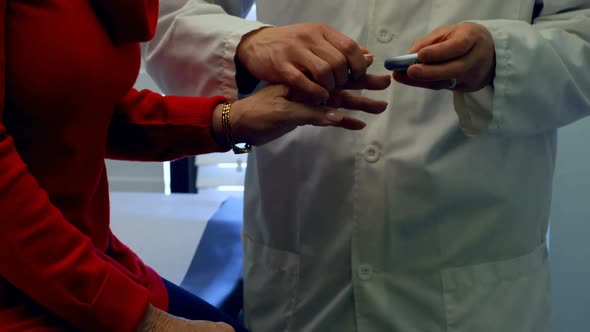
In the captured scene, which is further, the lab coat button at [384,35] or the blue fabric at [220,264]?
the blue fabric at [220,264]

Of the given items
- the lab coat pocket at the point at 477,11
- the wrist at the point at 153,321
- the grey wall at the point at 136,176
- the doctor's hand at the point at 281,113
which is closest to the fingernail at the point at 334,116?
the doctor's hand at the point at 281,113

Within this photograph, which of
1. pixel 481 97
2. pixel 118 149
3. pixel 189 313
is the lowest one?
pixel 189 313

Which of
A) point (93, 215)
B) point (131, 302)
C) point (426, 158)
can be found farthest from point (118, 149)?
point (426, 158)

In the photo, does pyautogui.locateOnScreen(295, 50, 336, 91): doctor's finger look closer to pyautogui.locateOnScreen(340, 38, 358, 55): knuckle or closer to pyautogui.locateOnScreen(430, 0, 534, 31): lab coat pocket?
pyautogui.locateOnScreen(340, 38, 358, 55): knuckle

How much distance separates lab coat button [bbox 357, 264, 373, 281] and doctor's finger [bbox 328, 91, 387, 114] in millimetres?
266

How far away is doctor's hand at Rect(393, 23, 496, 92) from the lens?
31.0 inches

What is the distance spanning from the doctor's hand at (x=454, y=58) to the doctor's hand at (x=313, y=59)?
0.07m

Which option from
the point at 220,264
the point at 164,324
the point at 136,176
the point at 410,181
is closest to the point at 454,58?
the point at 410,181

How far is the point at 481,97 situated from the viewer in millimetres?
888

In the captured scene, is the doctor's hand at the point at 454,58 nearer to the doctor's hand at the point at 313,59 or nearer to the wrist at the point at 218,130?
the doctor's hand at the point at 313,59

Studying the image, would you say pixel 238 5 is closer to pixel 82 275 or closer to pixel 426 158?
pixel 426 158

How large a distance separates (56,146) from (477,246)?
2.22 ft

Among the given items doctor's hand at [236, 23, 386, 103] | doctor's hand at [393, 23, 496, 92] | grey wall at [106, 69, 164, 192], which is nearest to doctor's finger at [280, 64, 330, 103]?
doctor's hand at [236, 23, 386, 103]

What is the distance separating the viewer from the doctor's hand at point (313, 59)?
0.84 metres
